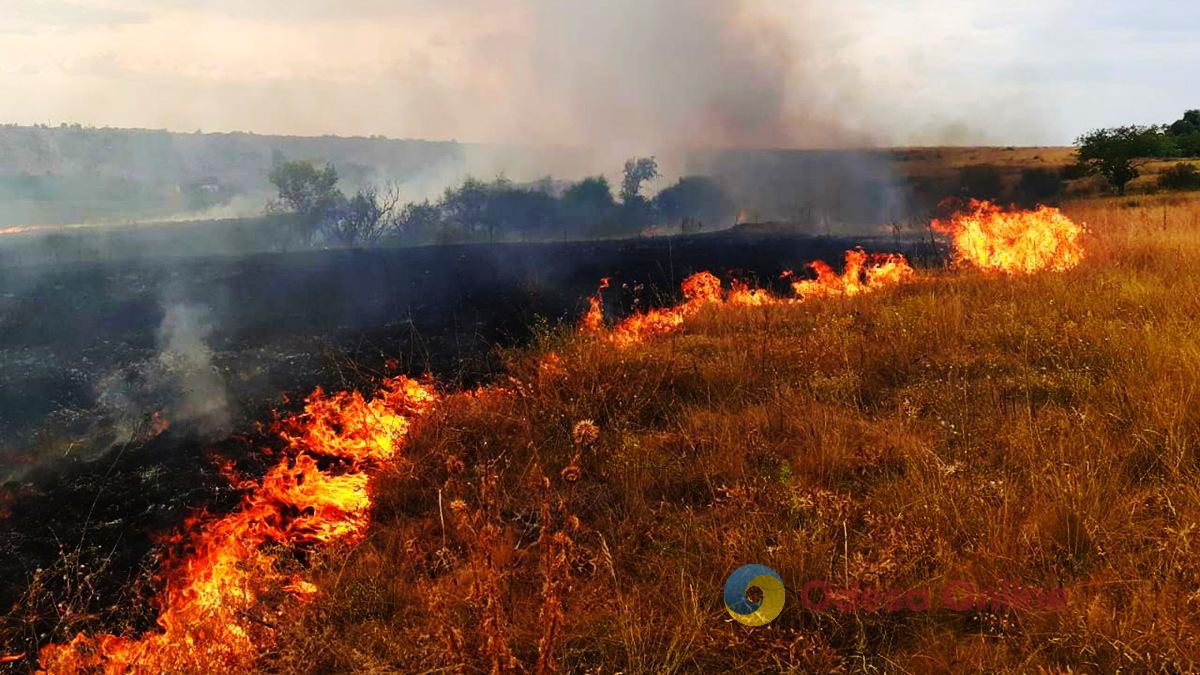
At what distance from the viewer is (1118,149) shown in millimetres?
35094

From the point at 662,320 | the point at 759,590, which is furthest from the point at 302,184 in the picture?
the point at 759,590

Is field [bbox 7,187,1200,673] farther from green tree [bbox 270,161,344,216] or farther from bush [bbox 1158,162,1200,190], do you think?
green tree [bbox 270,161,344,216]

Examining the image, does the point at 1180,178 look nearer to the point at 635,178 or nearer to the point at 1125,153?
the point at 1125,153

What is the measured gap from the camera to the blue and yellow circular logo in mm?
2518

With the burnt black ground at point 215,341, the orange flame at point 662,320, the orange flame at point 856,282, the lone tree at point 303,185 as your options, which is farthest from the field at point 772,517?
the lone tree at point 303,185

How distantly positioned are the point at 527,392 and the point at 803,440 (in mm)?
2855

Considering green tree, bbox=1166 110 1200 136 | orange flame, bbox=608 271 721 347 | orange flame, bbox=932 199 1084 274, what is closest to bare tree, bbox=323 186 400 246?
orange flame, bbox=608 271 721 347

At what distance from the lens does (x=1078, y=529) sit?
272 centimetres

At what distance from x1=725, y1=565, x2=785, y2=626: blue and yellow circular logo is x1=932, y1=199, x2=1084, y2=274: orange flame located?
32.6 feet

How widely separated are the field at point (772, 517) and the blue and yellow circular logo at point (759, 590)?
2.1 inches

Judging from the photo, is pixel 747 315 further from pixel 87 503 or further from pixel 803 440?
pixel 87 503

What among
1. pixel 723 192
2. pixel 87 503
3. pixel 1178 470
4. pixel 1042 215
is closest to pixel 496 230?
pixel 723 192

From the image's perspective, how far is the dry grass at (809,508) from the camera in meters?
2.33

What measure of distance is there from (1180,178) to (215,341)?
40.5m
